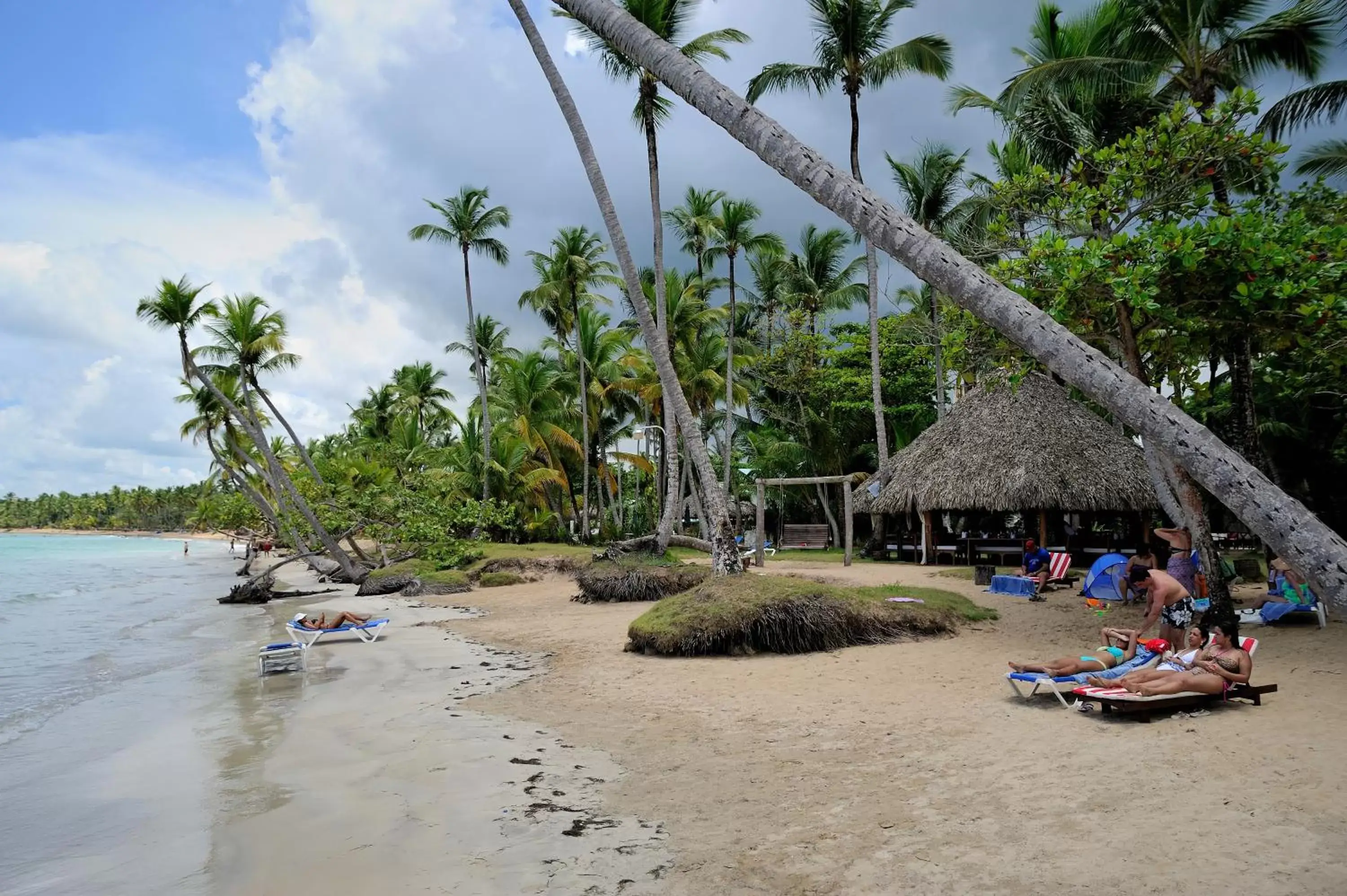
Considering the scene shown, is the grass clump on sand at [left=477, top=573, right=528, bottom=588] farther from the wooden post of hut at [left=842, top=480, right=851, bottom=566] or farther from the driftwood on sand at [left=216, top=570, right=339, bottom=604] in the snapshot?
the wooden post of hut at [left=842, top=480, right=851, bottom=566]

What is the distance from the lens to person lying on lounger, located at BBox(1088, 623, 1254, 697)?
620 centimetres

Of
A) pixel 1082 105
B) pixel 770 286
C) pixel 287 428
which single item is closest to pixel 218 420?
pixel 287 428

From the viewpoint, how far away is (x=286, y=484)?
80.3ft

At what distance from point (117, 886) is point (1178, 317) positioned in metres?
10.8

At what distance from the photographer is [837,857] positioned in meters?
4.10

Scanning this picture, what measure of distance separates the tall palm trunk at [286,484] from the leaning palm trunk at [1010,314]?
20584mm

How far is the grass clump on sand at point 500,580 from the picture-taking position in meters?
22.1

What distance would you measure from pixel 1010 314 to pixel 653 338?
10882 millimetres

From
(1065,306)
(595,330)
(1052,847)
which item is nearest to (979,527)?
(595,330)

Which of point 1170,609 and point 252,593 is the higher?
point 1170,609

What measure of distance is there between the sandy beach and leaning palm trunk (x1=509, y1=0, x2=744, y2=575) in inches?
145

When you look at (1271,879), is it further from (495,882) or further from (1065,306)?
(1065,306)

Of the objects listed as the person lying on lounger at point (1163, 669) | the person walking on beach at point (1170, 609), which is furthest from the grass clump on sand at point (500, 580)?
the person lying on lounger at point (1163, 669)

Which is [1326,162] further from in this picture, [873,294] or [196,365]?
[196,365]
